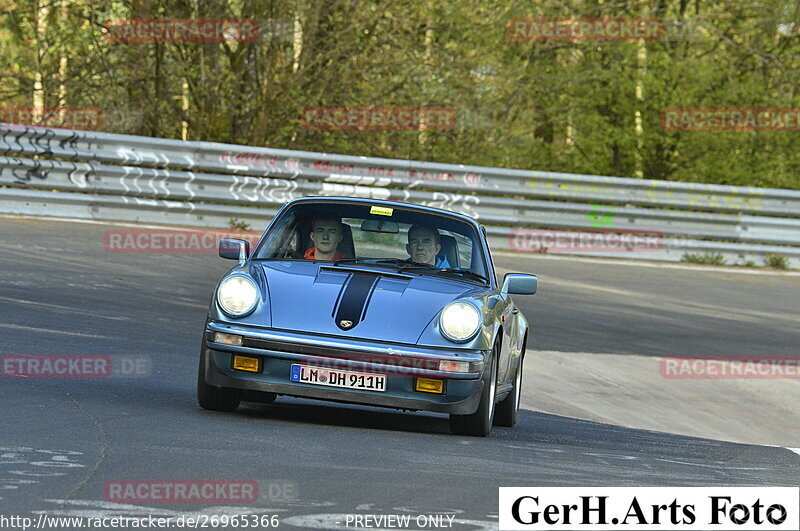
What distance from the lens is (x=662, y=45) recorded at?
2658cm

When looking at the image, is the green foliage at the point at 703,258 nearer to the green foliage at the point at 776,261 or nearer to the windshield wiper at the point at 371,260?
the green foliage at the point at 776,261

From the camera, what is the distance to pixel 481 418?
795 cm

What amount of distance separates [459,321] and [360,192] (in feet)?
40.1

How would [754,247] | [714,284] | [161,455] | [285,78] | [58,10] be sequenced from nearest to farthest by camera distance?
[161,455] < [714,284] < [754,247] < [285,78] < [58,10]

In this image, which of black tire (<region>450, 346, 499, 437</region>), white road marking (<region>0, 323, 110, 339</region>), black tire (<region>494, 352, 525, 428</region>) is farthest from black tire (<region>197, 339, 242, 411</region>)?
white road marking (<region>0, 323, 110, 339</region>)

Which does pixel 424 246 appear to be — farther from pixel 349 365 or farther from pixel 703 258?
pixel 703 258

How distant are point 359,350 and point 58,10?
734 inches

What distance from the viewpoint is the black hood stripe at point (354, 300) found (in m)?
7.68

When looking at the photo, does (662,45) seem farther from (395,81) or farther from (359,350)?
(359,350)

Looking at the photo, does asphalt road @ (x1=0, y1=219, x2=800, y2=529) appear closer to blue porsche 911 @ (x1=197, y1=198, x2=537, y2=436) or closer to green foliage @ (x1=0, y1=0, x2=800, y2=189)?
blue porsche 911 @ (x1=197, y1=198, x2=537, y2=436)

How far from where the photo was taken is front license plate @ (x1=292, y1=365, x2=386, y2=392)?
7.59 meters

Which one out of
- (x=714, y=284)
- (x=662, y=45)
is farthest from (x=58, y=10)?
(x=714, y=284)

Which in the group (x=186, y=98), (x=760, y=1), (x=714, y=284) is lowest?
(x=714, y=284)

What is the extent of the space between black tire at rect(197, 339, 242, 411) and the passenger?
1.43 metres
